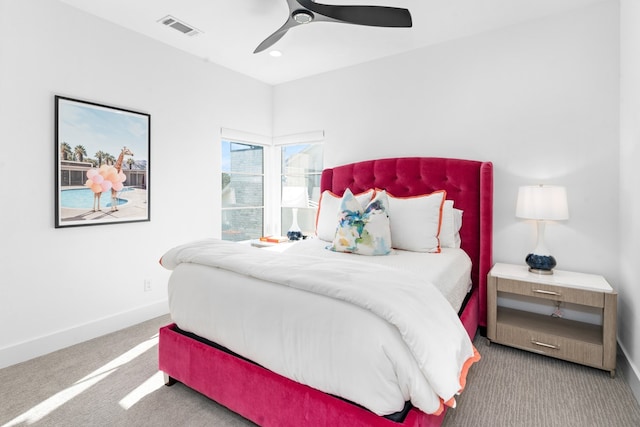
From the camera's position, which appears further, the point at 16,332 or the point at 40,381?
the point at 16,332

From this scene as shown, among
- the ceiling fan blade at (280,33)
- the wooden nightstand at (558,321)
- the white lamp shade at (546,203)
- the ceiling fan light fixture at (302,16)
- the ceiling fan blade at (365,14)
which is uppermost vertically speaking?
the ceiling fan blade at (280,33)

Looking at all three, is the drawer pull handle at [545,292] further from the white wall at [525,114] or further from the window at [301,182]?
the window at [301,182]

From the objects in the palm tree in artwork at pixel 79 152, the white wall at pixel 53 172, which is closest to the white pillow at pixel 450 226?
the white wall at pixel 53 172

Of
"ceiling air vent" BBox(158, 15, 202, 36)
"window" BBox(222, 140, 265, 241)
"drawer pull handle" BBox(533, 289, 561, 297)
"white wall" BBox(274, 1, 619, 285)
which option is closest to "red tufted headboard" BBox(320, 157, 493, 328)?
"white wall" BBox(274, 1, 619, 285)

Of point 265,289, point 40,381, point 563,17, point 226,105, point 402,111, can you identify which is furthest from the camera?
point 226,105

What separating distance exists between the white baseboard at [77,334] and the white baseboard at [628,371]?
3673mm

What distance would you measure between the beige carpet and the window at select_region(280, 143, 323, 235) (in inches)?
85.4

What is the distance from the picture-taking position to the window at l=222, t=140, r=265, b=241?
4.00 m

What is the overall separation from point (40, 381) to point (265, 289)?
178 centimetres

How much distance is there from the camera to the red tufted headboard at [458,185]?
277cm

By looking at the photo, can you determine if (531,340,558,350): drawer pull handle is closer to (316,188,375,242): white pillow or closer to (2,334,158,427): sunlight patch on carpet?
(316,188,375,242): white pillow

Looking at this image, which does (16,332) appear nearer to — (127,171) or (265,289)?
(127,171)

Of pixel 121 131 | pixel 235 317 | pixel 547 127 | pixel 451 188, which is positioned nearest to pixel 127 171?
pixel 121 131

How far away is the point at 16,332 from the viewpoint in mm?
2355
